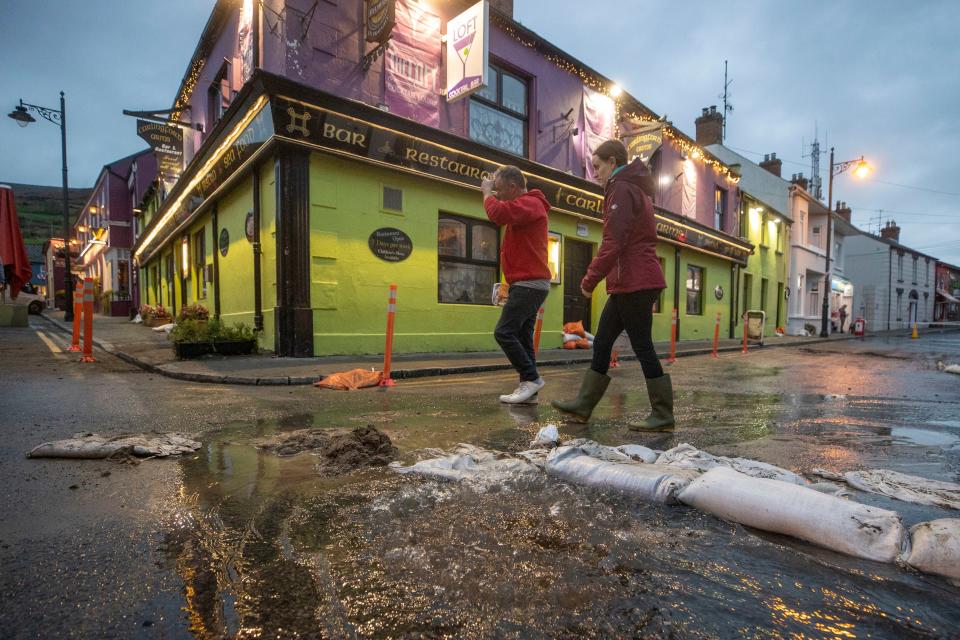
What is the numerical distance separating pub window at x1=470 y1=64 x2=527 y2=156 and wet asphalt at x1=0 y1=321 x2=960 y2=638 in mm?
8892

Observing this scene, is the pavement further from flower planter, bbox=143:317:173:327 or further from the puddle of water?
flower planter, bbox=143:317:173:327

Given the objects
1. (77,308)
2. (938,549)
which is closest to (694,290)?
(77,308)

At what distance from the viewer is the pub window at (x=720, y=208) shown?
65.3 ft

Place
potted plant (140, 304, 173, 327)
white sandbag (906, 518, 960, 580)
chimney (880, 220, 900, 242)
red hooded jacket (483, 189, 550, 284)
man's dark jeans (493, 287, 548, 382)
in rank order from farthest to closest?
chimney (880, 220, 900, 242) → potted plant (140, 304, 173, 327) → man's dark jeans (493, 287, 548, 382) → red hooded jacket (483, 189, 550, 284) → white sandbag (906, 518, 960, 580)

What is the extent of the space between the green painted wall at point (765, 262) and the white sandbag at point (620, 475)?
22.0 m

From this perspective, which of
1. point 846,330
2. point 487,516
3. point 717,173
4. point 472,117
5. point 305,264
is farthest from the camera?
point 846,330

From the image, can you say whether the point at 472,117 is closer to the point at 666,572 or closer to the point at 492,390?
the point at 492,390

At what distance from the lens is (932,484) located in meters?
2.10

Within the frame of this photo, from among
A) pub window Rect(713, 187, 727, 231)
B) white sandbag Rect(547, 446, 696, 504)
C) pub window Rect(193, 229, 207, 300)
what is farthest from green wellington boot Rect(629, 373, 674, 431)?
pub window Rect(713, 187, 727, 231)

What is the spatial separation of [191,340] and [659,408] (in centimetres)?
698

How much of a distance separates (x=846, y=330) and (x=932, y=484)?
127ft

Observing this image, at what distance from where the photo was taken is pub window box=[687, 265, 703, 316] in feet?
59.6

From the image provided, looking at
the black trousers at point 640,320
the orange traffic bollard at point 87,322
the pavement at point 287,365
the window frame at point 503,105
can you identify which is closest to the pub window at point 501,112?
the window frame at point 503,105

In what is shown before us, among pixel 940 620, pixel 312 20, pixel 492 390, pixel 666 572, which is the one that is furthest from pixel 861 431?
pixel 312 20
